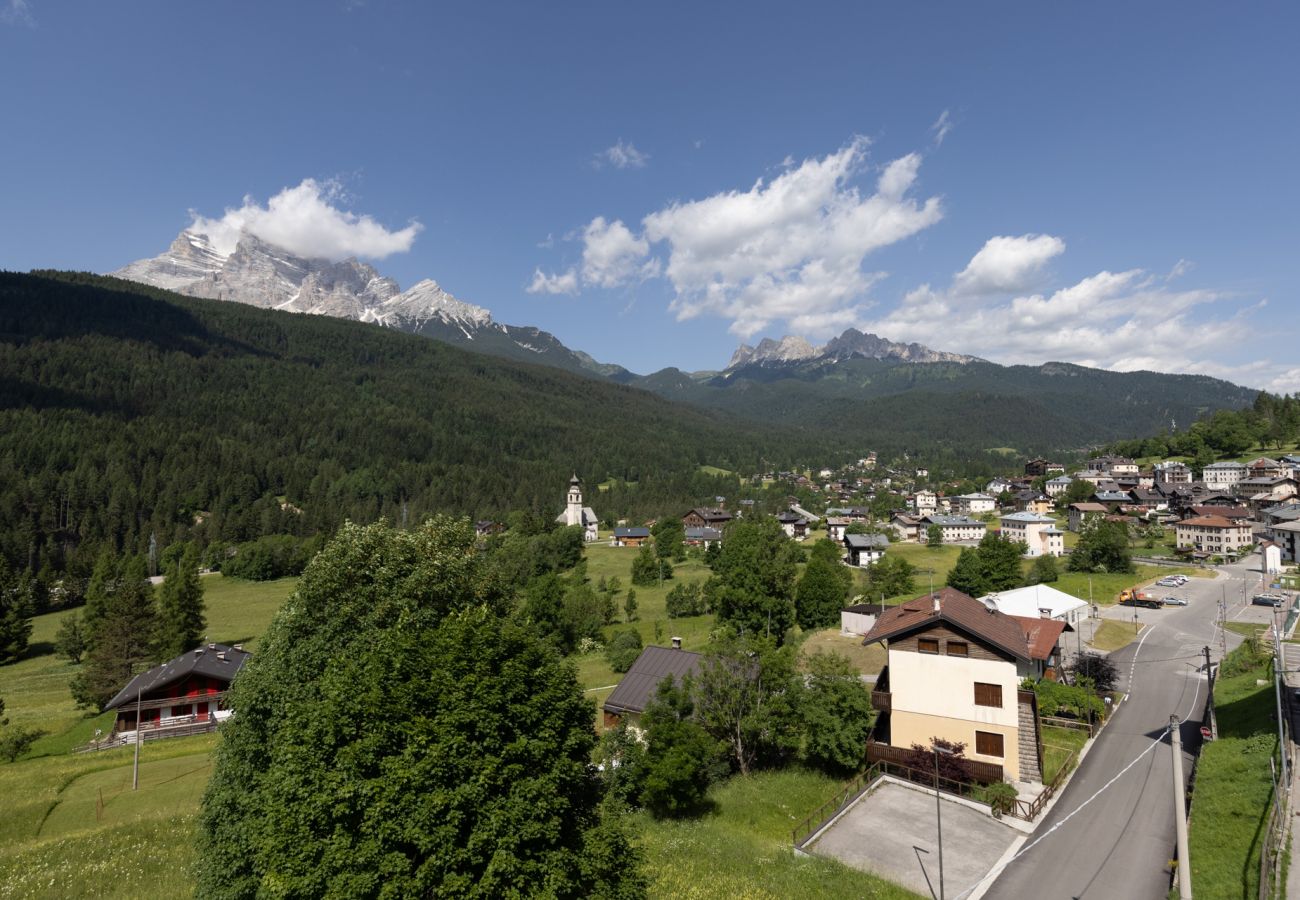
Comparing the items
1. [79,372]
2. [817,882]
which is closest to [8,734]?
[817,882]

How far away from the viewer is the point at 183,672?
44.1 meters

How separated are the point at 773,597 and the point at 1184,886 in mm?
45663

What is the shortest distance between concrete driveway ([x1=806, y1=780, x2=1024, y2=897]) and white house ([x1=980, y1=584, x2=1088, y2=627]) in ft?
79.2

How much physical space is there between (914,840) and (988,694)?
8.38 meters

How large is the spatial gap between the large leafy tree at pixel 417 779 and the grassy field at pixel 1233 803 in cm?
1717

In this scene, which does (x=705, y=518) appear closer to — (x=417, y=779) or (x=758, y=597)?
(x=758, y=597)

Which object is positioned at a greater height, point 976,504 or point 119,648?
point 976,504

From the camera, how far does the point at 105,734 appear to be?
41875 millimetres

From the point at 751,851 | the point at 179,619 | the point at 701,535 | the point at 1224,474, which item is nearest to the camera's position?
the point at 751,851

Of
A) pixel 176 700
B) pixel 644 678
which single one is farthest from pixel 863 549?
pixel 176 700

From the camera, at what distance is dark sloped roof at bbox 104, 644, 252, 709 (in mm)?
42562

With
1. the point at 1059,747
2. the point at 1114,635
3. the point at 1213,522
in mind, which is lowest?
the point at 1114,635

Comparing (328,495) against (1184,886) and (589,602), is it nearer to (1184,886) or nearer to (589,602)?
(589,602)

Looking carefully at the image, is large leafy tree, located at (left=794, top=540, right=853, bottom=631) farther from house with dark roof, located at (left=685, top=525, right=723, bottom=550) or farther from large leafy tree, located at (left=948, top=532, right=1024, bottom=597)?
house with dark roof, located at (left=685, top=525, right=723, bottom=550)
